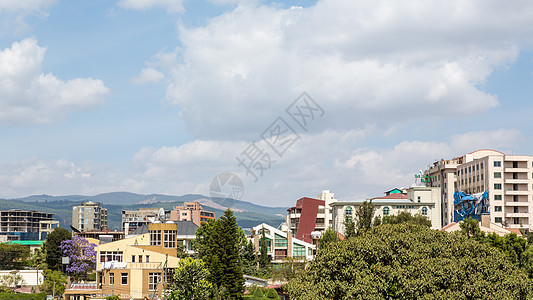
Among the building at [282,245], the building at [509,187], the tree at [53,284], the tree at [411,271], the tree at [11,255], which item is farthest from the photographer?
the building at [509,187]

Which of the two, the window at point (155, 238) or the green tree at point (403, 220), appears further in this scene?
the green tree at point (403, 220)

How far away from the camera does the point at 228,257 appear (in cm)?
5291

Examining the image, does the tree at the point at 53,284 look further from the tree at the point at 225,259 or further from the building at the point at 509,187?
the building at the point at 509,187

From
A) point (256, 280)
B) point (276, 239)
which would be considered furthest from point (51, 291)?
point (276, 239)

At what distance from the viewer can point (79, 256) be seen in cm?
7906

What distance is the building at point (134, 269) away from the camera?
5884cm

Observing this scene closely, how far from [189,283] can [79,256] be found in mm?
39875

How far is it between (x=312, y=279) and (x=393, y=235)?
5.58 meters

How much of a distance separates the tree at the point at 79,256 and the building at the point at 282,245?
28.8 meters

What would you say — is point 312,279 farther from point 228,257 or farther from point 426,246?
point 228,257

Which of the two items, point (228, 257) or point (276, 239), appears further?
point (276, 239)

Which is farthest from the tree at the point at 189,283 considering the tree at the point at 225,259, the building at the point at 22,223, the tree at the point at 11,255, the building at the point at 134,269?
the building at the point at 22,223

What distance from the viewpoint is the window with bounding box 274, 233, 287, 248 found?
97.0m

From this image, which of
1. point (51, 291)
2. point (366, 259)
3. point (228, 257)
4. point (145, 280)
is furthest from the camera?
point (51, 291)
